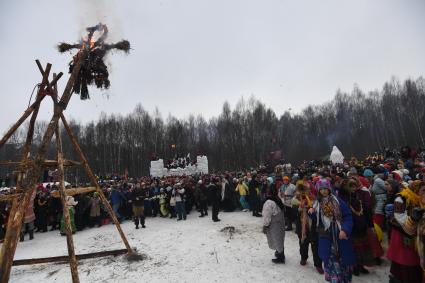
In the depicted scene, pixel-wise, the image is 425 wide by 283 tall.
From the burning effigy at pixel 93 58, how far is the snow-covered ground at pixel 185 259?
4753 mm

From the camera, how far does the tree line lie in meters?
46.1

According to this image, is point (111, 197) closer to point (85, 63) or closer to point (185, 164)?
point (85, 63)

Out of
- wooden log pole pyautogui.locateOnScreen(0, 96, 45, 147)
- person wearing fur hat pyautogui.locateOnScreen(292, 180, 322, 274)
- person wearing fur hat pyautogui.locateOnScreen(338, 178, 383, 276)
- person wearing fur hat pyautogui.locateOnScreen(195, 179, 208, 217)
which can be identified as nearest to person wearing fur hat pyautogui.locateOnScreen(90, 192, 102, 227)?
person wearing fur hat pyautogui.locateOnScreen(195, 179, 208, 217)

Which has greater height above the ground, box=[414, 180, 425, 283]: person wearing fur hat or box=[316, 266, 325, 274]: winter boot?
box=[414, 180, 425, 283]: person wearing fur hat

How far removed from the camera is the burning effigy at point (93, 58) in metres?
7.08

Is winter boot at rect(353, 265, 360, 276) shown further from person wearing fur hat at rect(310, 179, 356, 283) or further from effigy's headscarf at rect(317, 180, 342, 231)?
effigy's headscarf at rect(317, 180, 342, 231)

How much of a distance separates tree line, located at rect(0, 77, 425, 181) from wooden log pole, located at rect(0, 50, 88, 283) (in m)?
36.8

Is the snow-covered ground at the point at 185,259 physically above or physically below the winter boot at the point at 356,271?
below

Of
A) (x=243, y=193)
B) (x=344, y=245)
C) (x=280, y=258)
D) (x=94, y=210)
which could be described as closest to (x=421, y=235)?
(x=344, y=245)

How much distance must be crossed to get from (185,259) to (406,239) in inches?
211

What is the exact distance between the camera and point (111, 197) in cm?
1389

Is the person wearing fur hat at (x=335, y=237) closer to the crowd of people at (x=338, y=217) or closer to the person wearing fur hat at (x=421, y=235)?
the crowd of people at (x=338, y=217)

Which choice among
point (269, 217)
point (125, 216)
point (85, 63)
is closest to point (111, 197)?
point (125, 216)

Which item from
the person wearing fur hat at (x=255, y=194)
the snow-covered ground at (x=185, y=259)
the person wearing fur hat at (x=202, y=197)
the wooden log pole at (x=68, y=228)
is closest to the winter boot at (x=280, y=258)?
the snow-covered ground at (x=185, y=259)
